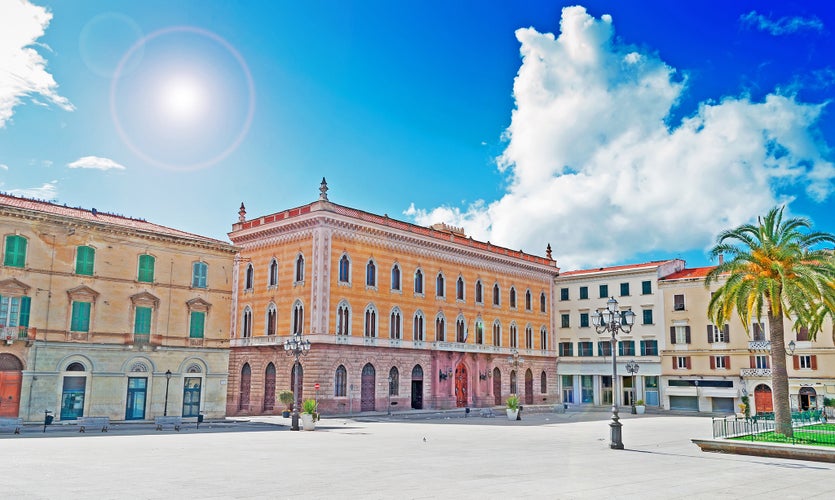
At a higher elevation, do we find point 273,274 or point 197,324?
point 273,274

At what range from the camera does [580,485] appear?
15.9m

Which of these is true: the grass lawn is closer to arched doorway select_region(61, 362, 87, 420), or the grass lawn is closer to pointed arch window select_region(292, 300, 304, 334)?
pointed arch window select_region(292, 300, 304, 334)

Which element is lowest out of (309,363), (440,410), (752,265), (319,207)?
(440,410)

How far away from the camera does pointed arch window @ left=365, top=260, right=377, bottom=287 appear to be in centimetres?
5184

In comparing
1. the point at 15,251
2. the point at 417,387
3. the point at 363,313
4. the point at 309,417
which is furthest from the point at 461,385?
the point at 15,251

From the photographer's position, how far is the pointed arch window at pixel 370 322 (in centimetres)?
5122

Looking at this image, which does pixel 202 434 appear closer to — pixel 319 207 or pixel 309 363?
pixel 309 363

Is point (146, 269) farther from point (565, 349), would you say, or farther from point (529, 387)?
point (565, 349)

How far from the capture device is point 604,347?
228 feet

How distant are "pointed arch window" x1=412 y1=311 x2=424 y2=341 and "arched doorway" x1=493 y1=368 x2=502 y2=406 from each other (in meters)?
10.8

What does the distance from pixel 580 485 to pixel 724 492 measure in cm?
306

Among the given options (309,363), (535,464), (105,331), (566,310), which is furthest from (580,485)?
(566,310)

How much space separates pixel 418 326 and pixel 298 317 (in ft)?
35.6

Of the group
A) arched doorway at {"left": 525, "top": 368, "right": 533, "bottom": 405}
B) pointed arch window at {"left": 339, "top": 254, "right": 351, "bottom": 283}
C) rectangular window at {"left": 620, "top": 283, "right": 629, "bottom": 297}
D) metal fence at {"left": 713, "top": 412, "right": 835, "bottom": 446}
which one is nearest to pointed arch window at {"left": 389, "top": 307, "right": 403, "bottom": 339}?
pointed arch window at {"left": 339, "top": 254, "right": 351, "bottom": 283}
